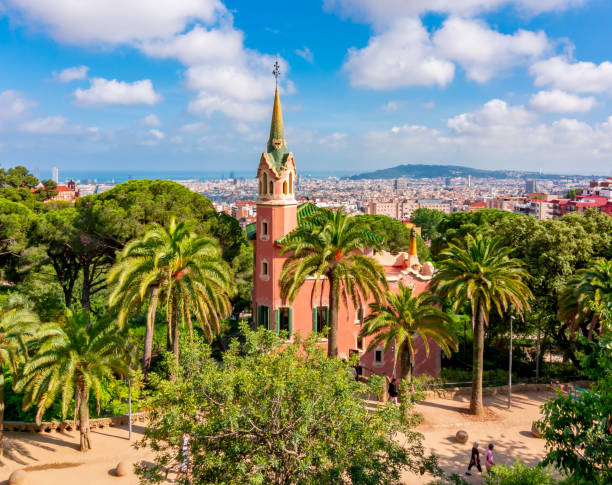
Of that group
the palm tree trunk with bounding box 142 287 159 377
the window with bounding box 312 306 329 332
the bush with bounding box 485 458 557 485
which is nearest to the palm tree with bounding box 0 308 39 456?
the palm tree trunk with bounding box 142 287 159 377

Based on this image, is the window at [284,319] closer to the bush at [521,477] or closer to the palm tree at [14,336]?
the palm tree at [14,336]

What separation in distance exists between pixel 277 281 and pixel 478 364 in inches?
402

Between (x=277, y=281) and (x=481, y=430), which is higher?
(x=277, y=281)

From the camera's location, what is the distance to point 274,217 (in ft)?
80.1

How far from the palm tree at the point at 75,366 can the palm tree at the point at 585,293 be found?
58.0 feet

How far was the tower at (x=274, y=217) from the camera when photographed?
24375 millimetres

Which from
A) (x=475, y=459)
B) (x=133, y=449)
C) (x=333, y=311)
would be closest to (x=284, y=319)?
(x=333, y=311)

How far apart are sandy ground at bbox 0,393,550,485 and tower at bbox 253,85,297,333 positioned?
27.5ft

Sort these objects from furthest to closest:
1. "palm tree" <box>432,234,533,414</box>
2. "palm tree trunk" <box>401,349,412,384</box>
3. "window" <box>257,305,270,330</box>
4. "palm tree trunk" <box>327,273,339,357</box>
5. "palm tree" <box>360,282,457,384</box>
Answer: "window" <box>257,305,270,330</box>, "palm tree trunk" <box>401,349,412,384</box>, "palm tree" <box>360,282,457,384</box>, "palm tree trunk" <box>327,273,339,357</box>, "palm tree" <box>432,234,533,414</box>

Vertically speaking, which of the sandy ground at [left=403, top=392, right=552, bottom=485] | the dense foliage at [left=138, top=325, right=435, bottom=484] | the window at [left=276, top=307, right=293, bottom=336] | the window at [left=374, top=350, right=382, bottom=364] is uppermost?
the dense foliage at [left=138, top=325, right=435, bottom=484]

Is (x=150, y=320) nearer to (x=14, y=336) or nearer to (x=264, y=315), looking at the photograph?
(x=14, y=336)

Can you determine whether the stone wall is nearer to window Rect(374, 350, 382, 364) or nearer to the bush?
window Rect(374, 350, 382, 364)

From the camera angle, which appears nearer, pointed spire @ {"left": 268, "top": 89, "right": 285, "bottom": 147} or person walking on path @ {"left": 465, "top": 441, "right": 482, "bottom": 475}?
person walking on path @ {"left": 465, "top": 441, "right": 482, "bottom": 475}

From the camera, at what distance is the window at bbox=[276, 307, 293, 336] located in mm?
24359
